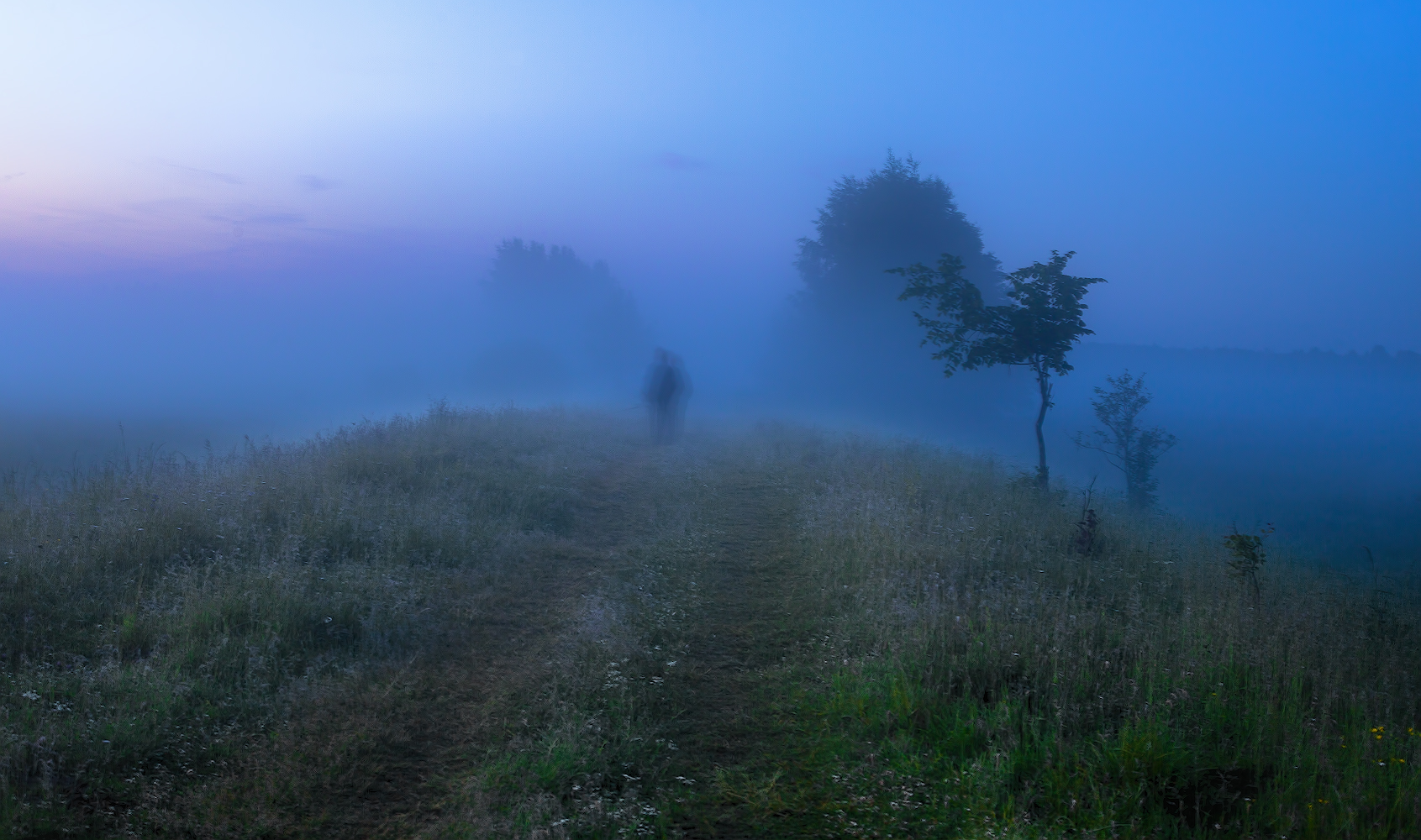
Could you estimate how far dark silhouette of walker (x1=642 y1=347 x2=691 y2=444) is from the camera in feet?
66.5

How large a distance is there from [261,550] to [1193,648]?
816cm

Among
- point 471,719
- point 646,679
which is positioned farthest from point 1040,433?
point 471,719

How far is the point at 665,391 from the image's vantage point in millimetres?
20281

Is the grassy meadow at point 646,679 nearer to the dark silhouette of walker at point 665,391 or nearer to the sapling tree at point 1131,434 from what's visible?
the sapling tree at point 1131,434

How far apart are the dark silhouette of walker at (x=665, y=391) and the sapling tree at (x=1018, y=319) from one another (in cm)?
747

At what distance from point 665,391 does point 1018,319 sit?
31.7ft

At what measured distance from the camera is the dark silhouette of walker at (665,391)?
2028 centimetres

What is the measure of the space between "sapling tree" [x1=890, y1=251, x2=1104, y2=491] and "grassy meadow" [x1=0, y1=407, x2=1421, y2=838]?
6.37 m

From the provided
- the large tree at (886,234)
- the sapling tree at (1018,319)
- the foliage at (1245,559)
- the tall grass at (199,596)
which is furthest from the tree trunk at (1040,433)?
the large tree at (886,234)

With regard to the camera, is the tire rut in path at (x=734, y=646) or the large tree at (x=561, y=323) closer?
the tire rut in path at (x=734, y=646)

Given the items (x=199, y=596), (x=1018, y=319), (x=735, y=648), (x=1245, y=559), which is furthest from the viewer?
(x=1018, y=319)

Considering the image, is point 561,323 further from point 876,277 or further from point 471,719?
point 471,719

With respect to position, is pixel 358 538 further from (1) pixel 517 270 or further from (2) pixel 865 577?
(1) pixel 517 270

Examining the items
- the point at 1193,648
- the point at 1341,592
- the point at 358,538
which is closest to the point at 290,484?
the point at 358,538
